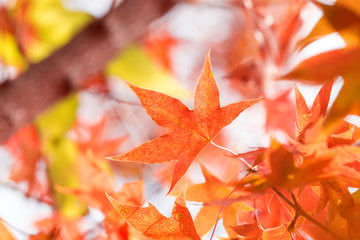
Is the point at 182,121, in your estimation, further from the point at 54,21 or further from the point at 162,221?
the point at 54,21

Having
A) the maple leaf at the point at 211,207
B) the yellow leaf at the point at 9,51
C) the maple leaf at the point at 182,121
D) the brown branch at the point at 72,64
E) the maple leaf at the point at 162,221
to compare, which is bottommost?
the maple leaf at the point at 211,207

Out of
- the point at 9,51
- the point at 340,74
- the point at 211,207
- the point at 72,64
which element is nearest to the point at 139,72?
the point at 72,64

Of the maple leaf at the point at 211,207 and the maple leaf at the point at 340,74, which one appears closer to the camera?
the maple leaf at the point at 340,74

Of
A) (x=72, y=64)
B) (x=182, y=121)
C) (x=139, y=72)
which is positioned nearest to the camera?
(x=182, y=121)

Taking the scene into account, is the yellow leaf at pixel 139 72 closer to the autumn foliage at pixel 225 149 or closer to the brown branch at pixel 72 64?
the autumn foliage at pixel 225 149

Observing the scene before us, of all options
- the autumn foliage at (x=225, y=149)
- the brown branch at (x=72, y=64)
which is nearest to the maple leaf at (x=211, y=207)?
the autumn foliage at (x=225, y=149)

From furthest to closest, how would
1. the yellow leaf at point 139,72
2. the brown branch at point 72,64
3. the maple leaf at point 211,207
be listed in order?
the yellow leaf at point 139,72 < the brown branch at point 72,64 < the maple leaf at point 211,207

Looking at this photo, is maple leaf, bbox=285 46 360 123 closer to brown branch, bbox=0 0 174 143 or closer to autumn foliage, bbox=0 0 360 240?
autumn foliage, bbox=0 0 360 240

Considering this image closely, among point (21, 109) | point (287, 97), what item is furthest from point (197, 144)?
point (287, 97)
